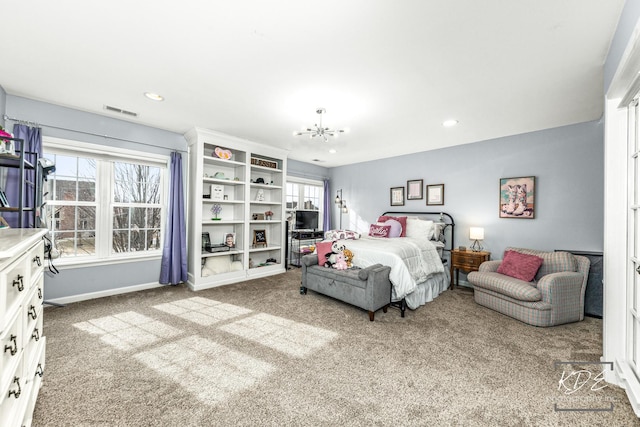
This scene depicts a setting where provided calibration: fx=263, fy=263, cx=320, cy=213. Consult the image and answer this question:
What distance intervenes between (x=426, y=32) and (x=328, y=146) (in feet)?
10.3

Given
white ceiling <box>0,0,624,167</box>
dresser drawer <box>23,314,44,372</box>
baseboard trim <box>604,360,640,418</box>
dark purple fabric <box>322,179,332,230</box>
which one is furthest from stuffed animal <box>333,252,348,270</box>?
dark purple fabric <box>322,179,332,230</box>

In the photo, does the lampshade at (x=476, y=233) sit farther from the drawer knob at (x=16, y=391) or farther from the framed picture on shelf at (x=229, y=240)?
the drawer knob at (x=16, y=391)

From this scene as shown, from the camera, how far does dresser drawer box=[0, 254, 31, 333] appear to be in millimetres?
904

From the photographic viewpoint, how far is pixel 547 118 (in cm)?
345

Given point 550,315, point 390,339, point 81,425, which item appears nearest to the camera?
point 81,425

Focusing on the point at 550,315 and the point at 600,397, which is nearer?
the point at 600,397

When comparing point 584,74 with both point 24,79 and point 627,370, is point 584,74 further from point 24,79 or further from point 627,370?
point 24,79

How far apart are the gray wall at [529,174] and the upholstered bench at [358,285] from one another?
2.40 meters

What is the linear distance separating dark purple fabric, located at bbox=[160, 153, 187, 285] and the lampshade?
15.1ft

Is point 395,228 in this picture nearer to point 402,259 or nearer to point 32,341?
point 402,259

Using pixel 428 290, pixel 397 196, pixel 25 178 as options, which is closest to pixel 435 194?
pixel 397 196

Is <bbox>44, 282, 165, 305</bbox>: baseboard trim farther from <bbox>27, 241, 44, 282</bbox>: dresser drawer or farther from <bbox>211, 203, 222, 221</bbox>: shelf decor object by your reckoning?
<bbox>27, 241, 44, 282</bbox>: dresser drawer

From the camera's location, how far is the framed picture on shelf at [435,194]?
495cm

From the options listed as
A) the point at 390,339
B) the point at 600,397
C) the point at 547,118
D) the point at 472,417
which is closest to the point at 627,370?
the point at 600,397
